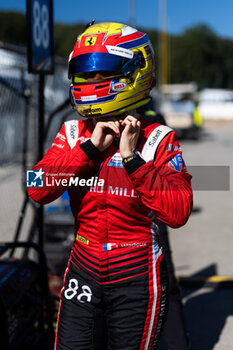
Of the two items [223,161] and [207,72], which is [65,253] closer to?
[223,161]

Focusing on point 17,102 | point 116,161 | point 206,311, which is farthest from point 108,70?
point 17,102

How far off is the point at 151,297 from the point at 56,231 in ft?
9.46

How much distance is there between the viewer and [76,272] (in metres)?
2.07

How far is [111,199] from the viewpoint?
194 centimetres

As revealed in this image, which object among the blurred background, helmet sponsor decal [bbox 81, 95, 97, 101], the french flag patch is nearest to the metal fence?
the blurred background

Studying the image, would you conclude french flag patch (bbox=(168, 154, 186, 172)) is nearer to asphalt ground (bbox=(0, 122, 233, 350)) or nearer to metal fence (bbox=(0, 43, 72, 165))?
asphalt ground (bbox=(0, 122, 233, 350))

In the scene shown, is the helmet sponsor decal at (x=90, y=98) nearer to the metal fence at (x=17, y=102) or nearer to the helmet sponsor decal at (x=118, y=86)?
the helmet sponsor decal at (x=118, y=86)

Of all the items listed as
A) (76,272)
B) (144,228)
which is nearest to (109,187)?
(144,228)

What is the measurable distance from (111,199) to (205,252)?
4168 mm

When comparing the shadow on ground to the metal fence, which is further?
the metal fence

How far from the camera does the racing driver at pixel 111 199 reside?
1.94 m

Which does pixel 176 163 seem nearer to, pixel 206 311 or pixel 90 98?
pixel 90 98

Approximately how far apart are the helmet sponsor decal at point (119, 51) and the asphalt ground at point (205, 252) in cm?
73

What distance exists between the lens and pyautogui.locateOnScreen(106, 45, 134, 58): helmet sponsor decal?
1.94 meters
